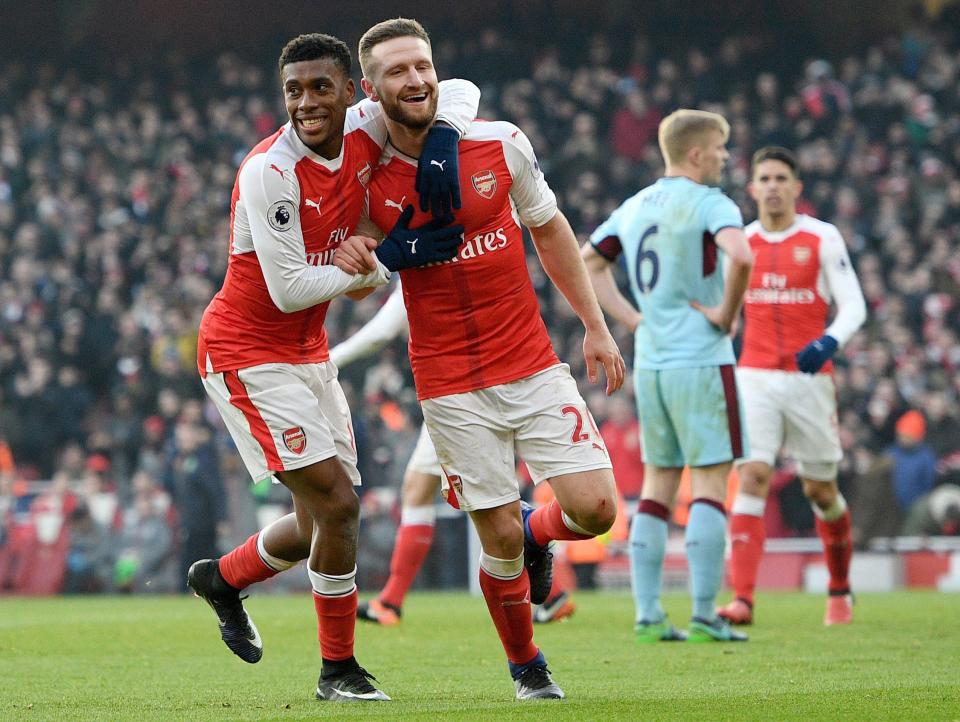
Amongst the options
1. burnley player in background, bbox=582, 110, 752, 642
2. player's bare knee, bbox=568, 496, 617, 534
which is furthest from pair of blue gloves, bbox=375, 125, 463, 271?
burnley player in background, bbox=582, 110, 752, 642

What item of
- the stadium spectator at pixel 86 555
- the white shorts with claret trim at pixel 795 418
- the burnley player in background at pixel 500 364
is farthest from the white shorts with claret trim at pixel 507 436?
the stadium spectator at pixel 86 555

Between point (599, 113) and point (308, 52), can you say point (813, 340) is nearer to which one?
point (308, 52)

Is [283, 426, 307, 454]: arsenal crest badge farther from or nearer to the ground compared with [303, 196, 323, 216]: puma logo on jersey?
nearer to the ground

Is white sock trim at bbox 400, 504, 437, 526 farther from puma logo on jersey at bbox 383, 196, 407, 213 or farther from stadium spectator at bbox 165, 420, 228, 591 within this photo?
stadium spectator at bbox 165, 420, 228, 591

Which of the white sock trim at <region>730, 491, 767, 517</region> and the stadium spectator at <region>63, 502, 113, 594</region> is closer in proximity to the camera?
the white sock trim at <region>730, 491, 767, 517</region>

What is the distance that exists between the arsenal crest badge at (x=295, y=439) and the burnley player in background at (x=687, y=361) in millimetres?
→ 2962

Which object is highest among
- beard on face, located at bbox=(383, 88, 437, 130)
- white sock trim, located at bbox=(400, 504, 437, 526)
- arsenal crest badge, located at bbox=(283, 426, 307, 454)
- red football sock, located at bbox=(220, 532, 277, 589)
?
beard on face, located at bbox=(383, 88, 437, 130)

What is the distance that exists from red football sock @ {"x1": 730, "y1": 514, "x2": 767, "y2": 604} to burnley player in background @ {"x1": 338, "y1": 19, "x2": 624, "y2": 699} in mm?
3366

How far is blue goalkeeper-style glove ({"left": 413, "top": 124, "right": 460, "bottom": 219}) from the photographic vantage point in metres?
5.54

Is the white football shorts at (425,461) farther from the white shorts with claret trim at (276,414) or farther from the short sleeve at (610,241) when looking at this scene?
the white shorts with claret trim at (276,414)

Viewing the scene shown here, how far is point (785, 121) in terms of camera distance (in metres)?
21.2

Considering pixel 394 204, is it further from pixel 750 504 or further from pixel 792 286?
pixel 792 286

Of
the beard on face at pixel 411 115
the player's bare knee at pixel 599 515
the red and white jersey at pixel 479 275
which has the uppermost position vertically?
the beard on face at pixel 411 115

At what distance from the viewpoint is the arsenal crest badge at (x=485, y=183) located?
5.63 metres
